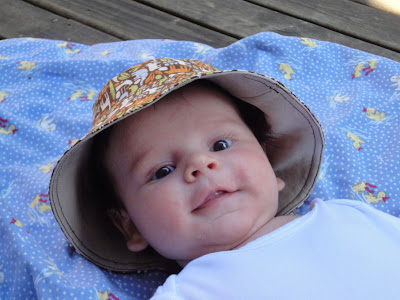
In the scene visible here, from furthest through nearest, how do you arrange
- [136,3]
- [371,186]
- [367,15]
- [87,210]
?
[136,3] < [367,15] < [371,186] < [87,210]

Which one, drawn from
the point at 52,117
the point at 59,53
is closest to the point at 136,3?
the point at 59,53

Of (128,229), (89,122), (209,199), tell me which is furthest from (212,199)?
(89,122)

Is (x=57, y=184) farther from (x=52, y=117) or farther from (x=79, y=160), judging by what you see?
(x=52, y=117)

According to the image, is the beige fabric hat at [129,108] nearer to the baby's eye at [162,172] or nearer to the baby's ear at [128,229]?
the baby's ear at [128,229]

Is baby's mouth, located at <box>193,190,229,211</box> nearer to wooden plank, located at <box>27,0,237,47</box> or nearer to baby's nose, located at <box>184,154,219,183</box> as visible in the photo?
baby's nose, located at <box>184,154,219,183</box>

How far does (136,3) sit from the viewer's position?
7.22 feet

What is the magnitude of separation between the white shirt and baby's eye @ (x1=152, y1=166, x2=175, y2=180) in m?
0.18

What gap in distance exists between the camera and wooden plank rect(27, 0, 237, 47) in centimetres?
206

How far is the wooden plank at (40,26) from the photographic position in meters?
2.08

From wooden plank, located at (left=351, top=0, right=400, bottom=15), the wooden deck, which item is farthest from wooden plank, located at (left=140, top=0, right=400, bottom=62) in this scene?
wooden plank, located at (left=351, top=0, right=400, bottom=15)

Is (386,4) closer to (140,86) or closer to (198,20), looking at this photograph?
(198,20)

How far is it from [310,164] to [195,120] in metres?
0.31

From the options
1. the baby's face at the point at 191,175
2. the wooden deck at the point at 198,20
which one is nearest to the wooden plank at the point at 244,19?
the wooden deck at the point at 198,20

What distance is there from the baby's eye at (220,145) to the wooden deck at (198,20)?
0.91 m
